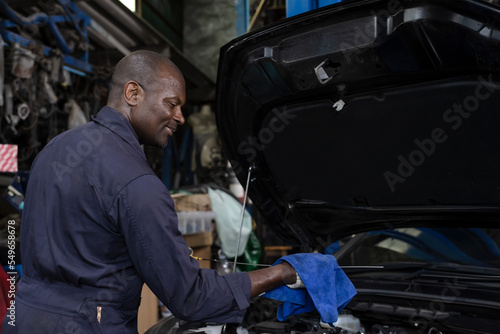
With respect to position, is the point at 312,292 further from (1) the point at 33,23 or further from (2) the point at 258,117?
(1) the point at 33,23

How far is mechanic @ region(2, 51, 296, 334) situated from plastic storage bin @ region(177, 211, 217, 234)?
7.37ft

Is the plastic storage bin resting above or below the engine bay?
above

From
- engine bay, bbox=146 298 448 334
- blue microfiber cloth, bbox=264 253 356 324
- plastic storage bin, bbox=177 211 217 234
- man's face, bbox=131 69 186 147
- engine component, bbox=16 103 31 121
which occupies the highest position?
engine component, bbox=16 103 31 121

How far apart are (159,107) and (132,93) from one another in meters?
0.09

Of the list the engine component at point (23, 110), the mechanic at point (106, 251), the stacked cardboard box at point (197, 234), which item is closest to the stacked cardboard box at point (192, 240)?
the stacked cardboard box at point (197, 234)

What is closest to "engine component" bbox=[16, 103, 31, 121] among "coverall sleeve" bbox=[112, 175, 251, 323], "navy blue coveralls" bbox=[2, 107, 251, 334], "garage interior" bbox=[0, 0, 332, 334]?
"garage interior" bbox=[0, 0, 332, 334]

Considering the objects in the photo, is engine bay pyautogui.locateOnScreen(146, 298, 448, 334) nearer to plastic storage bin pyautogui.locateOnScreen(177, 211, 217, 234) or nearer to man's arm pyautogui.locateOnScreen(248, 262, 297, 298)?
man's arm pyautogui.locateOnScreen(248, 262, 297, 298)

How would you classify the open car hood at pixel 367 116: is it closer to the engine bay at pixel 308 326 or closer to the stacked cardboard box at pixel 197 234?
the engine bay at pixel 308 326

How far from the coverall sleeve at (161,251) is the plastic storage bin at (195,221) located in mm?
2323

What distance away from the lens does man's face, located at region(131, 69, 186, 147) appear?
1314mm

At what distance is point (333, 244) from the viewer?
7.13 feet

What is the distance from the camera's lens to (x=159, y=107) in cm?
132

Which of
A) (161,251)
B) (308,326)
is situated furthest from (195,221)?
(161,251)

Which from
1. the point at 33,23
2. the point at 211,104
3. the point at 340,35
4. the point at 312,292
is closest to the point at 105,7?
the point at 33,23
